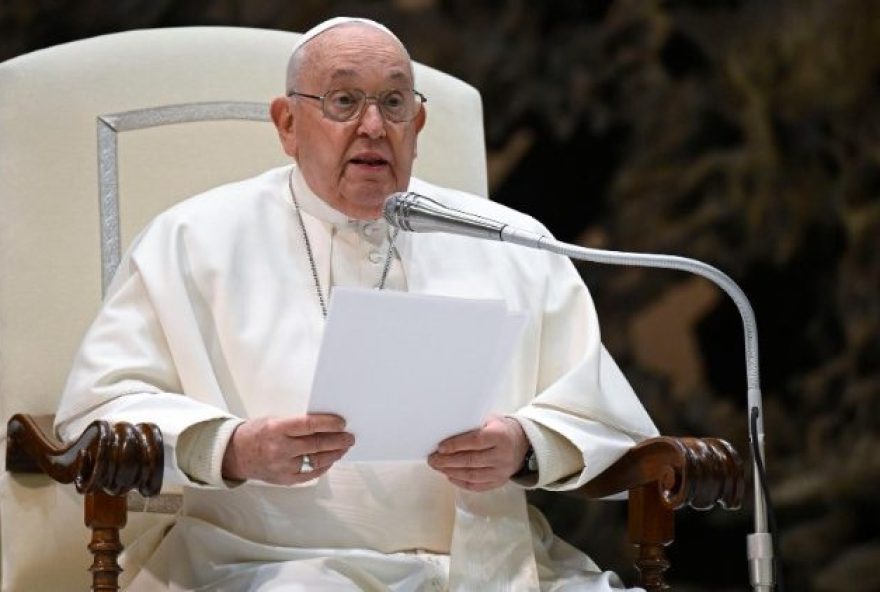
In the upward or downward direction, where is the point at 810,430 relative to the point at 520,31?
downward

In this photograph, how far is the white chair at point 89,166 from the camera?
3926mm

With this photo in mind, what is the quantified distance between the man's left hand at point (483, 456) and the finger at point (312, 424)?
28cm

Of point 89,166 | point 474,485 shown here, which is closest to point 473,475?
point 474,485

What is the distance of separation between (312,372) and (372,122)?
0.56m

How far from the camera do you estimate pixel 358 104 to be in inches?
156

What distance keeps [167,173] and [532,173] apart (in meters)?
2.53

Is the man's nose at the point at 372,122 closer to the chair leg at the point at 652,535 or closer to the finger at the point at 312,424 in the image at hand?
the finger at the point at 312,424

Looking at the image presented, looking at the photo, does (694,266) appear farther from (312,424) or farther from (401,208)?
(312,424)

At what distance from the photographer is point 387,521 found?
382cm

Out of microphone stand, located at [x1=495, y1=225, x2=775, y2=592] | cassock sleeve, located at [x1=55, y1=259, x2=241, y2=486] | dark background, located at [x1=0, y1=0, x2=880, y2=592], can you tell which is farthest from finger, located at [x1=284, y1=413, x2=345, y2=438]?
dark background, located at [x1=0, y1=0, x2=880, y2=592]

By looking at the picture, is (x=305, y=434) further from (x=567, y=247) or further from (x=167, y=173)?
(x=167, y=173)

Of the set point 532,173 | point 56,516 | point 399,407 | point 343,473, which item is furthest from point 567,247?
point 532,173

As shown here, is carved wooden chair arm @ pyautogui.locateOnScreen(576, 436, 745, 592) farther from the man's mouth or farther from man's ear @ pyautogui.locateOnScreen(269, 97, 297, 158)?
man's ear @ pyautogui.locateOnScreen(269, 97, 297, 158)

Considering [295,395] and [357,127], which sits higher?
[357,127]
